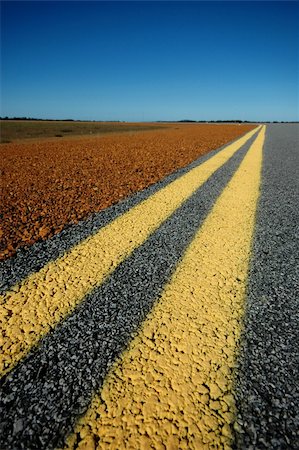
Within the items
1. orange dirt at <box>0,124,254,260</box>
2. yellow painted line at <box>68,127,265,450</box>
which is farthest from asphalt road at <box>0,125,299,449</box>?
orange dirt at <box>0,124,254,260</box>

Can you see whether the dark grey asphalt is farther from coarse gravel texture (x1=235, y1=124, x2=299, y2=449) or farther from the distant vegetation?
the distant vegetation

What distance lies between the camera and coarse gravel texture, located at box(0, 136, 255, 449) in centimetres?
82

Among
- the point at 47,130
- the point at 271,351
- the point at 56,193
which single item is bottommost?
the point at 271,351

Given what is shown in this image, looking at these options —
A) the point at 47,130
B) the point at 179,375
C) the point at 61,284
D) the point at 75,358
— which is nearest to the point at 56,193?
the point at 61,284

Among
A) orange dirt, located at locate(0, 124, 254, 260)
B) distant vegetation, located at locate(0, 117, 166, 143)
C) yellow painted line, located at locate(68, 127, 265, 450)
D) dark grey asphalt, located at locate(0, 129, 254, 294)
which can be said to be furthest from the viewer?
distant vegetation, located at locate(0, 117, 166, 143)

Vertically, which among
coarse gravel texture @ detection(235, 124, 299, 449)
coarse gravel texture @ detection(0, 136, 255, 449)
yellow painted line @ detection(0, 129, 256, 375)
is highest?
yellow painted line @ detection(0, 129, 256, 375)

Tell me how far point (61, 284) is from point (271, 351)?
110cm

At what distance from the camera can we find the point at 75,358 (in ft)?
3.41

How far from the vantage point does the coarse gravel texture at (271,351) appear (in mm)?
819

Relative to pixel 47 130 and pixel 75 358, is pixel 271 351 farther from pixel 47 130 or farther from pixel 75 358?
pixel 47 130

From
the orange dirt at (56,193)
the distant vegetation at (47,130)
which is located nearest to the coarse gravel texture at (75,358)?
the orange dirt at (56,193)

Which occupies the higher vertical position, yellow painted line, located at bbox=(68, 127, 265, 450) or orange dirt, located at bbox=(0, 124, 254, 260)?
orange dirt, located at bbox=(0, 124, 254, 260)

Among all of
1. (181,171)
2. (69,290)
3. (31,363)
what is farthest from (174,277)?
(181,171)

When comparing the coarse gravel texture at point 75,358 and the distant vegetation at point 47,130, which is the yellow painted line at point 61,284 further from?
the distant vegetation at point 47,130
